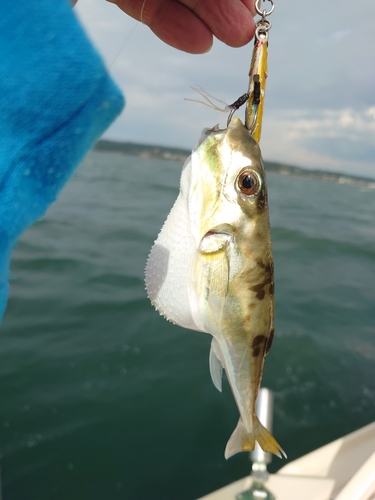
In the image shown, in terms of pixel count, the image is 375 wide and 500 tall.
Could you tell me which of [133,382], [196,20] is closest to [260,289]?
[196,20]

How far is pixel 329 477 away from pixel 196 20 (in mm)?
2819

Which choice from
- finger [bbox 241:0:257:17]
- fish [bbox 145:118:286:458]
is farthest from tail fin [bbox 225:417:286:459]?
finger [bbox 241:0:257:17]

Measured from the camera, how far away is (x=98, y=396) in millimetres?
3893

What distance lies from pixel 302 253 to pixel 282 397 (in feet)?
20.0

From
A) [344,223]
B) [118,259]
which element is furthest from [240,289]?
[344,223]

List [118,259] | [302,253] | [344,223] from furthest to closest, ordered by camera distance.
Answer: [344,223] → [302,253] → [118,259]

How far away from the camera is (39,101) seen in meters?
0.92

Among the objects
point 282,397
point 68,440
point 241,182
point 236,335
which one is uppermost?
point 241,182

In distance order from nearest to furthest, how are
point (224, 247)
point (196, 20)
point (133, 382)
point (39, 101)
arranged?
point (39, 101), point (224, 247), point (196, 20), point (133, 382)

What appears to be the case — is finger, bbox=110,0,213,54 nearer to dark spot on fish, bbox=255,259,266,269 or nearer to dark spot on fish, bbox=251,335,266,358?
dark spot on fish, bbox=255,259,266,269

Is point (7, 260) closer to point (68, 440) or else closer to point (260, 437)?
point (260, 437)

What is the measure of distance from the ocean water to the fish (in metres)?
0.42

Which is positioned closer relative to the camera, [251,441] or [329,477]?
[251,441]

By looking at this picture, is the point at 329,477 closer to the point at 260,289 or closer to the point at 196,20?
the point at 260,289
